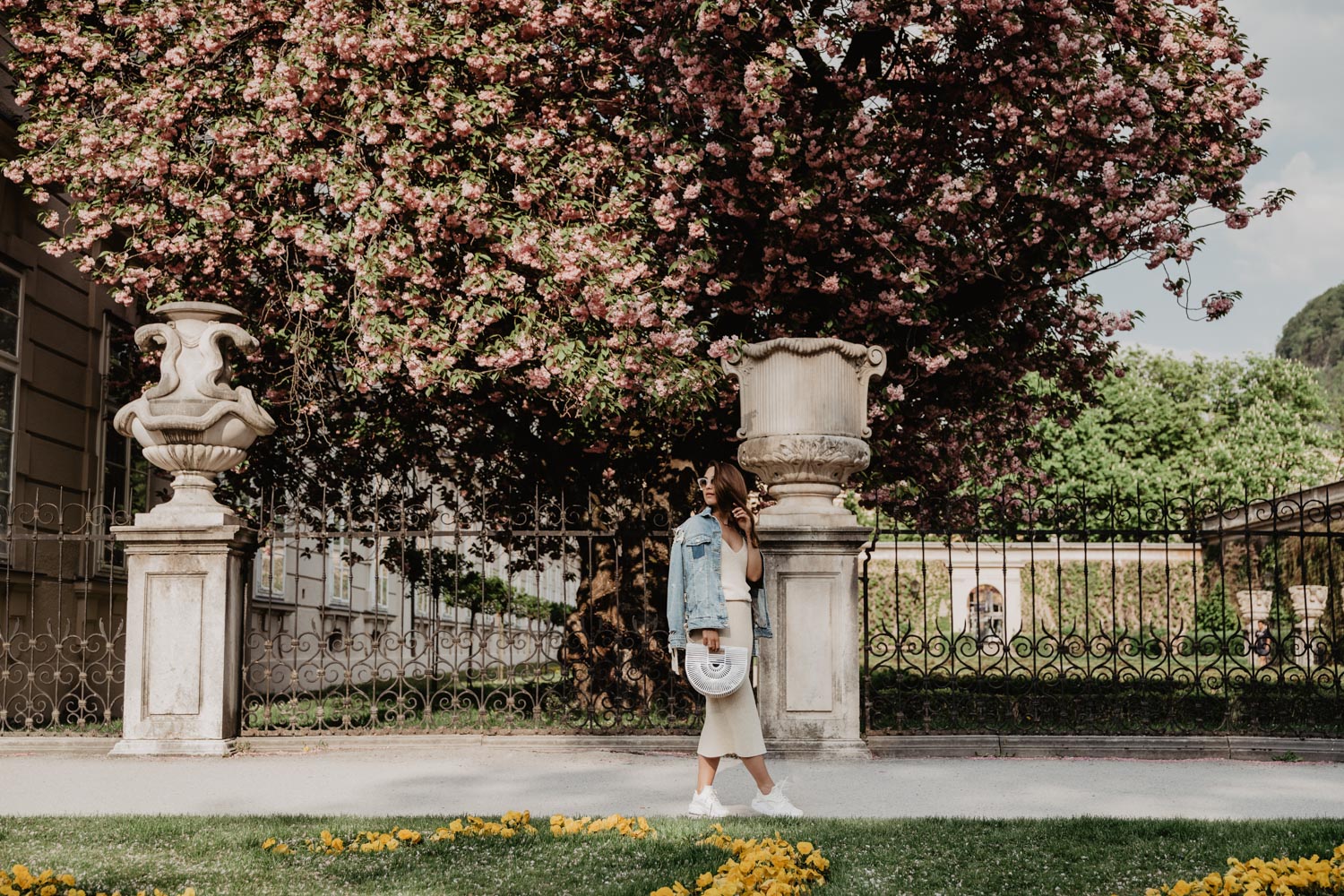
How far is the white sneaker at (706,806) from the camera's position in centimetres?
693

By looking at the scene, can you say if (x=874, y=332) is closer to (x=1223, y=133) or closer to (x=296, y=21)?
(x=1223, y=133)

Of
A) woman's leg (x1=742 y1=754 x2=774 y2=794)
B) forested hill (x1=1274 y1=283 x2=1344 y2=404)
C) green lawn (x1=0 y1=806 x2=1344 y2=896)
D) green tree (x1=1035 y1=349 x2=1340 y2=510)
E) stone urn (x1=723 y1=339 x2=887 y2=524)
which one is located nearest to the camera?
green lawn (x1=0 y1=806 x2=1344 y2=896)

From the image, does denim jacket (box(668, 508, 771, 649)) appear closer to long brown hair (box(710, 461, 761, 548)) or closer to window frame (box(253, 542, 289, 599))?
long brown hair (box(710, 461, 761, 548))

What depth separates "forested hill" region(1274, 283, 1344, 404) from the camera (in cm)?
11994

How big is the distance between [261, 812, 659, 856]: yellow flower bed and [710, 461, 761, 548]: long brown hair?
1705 millimetres

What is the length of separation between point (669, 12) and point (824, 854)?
8.26 metres

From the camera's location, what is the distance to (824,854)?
5.75 meters

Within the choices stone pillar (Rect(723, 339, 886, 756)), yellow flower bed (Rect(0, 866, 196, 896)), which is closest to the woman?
stone pillar (Rect(723, 339, 886, 756))

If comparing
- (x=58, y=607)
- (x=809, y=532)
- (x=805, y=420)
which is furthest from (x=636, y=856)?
(x=58, y=607)

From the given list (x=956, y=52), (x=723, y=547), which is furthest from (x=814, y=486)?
(x=956, y=52)

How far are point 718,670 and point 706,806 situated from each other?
72 centimetres

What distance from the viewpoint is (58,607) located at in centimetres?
1248

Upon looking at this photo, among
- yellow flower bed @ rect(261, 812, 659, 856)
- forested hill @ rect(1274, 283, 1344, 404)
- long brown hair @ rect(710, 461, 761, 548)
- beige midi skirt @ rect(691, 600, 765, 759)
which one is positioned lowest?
yellow flower bed @ rect(261, 812, 659, 856)

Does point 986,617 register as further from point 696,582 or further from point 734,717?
point 696,582
